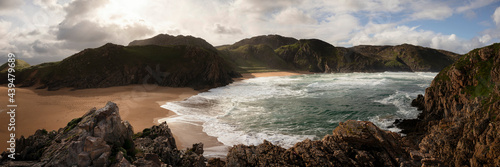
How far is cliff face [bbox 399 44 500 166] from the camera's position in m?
7.70

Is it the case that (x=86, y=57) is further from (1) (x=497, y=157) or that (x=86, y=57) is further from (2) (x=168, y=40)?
(2) (x=168, y=40)

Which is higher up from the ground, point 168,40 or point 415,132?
point 168,40

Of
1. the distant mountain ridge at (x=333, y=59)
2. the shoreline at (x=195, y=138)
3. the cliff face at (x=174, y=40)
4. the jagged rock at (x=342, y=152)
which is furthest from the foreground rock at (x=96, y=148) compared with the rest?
the cliff face at (x=174, y=40)

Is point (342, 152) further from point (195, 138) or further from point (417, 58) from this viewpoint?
point (417, 58)

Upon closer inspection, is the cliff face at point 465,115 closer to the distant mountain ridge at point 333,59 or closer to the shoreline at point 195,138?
the shoreline at point 195,138

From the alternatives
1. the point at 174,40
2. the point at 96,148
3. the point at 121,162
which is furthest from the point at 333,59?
the point at 96,148

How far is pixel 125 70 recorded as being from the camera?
136 feet

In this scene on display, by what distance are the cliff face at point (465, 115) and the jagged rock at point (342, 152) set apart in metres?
1.77

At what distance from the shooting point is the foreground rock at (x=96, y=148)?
6621 mm

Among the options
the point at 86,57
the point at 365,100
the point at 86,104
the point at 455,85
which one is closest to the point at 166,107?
the point at 86,104

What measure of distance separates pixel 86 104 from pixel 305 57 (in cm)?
11382

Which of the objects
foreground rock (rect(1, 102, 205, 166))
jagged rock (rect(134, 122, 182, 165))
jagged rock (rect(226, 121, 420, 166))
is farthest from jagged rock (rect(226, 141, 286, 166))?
jagged rock (rect(134, 122, 182, 165))

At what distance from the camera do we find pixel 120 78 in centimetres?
4016

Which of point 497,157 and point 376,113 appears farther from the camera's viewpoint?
point 376,113
